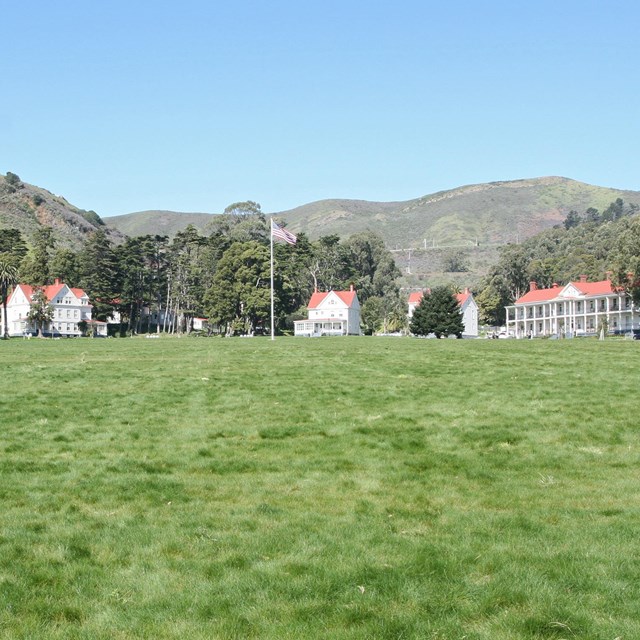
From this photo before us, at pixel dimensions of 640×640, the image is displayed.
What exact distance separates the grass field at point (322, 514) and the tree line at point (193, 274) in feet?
336

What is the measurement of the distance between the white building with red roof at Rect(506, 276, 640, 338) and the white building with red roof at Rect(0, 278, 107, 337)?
76.7m

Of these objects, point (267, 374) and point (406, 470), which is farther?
point (267, 374)

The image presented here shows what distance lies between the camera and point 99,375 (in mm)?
26625

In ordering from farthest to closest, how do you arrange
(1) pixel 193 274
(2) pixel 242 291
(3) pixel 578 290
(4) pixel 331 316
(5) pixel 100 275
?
1. (1) pixel 193 274
2. (5) pixel 100 275
3. (4) pixel 331 316
4. (3) pixel 578 290
5. (2) pixel 242 291

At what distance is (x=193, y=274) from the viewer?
141 m

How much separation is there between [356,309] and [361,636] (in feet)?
426

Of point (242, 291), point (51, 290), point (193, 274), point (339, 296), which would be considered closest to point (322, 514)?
point (242, 291)

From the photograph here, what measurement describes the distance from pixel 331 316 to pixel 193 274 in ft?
93.5

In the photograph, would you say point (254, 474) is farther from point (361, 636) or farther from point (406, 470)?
point (361, 636)

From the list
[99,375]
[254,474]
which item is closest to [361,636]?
[254,474]

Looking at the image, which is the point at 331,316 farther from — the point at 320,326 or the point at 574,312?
the point at 574,312

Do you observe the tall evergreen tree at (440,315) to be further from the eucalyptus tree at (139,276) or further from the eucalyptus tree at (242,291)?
the eucalyptus tree at (139,276)

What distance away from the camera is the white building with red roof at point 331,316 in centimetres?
13100

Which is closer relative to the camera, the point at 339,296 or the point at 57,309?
the point at 57,309
